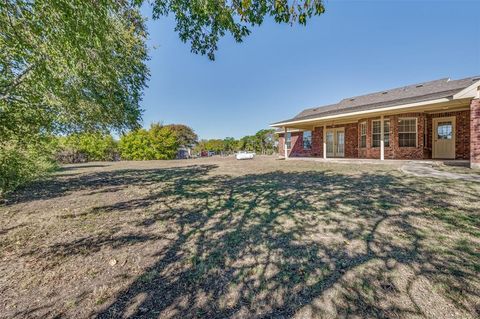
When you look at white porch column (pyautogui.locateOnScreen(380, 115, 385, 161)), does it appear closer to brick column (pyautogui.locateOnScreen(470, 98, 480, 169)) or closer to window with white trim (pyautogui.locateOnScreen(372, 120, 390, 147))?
window with white trim (pyautogui.locateOnScreen(372, 120, 390, 147))

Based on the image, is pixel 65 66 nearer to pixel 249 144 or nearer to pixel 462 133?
pixel 462 133

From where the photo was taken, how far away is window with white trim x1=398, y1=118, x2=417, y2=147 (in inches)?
472

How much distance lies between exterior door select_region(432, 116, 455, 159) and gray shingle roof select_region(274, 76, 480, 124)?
1.61m

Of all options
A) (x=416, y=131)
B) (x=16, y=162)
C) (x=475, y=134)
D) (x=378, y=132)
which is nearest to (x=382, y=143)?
(x=378, y=132)

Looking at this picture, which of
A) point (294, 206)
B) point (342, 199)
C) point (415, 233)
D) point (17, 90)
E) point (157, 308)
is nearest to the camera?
point (157, 308)

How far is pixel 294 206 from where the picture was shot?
14.9 feet

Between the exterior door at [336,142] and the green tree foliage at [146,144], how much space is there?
21.8 m

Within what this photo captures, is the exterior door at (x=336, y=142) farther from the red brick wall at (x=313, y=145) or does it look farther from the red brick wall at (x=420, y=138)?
the red brick wall at (x=313, y=145)

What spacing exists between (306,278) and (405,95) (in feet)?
54.1

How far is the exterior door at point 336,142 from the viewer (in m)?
16.2

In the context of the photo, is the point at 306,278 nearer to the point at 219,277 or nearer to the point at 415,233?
the point at 219,277

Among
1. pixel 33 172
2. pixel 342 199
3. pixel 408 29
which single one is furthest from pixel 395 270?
pixel 408 29

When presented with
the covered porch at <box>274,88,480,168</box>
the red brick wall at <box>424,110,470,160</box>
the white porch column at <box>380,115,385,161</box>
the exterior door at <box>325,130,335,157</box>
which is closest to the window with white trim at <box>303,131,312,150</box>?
the exterior door at <box>325,130,335,157</box>

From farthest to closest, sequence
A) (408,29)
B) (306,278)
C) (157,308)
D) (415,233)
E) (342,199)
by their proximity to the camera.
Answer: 1. (408,29)
2. (342,199)
3. (415,233)
4. (306,278)
5. (157,308)
